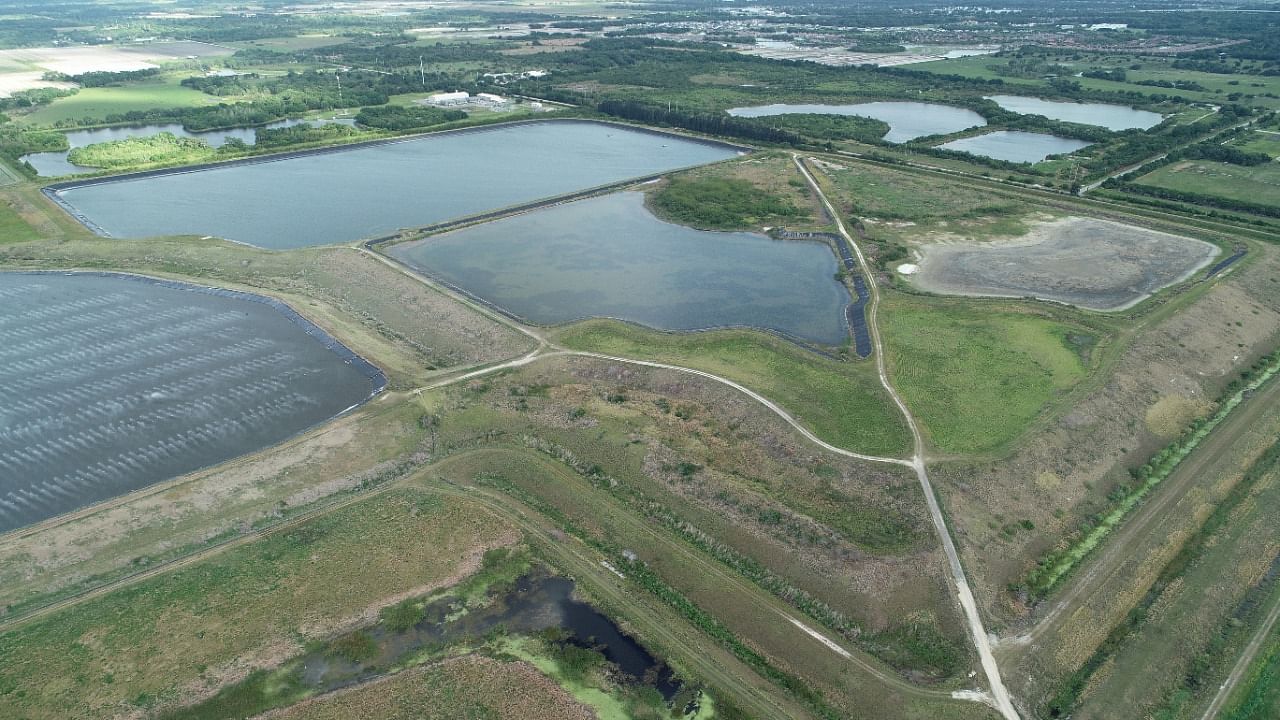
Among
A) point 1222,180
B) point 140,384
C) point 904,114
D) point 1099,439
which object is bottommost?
point 1099,439

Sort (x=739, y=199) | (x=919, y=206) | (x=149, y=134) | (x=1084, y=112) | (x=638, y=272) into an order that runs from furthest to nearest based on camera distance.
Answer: (x=1084, y=112)
(x=149, y=134)
(x=739, y=199)
(x=919, y=206)
(x=638, y=272)

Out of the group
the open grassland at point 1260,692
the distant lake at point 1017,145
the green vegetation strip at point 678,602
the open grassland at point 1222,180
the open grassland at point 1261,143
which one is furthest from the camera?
the distant lake at point 1017,145

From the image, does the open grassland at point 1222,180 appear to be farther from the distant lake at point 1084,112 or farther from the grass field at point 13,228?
the grass field at point 13,228

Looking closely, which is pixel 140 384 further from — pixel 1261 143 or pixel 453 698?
pixel 1261 143

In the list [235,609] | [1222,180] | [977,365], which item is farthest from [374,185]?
[1222,180]

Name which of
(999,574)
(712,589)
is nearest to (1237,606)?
(999,574)

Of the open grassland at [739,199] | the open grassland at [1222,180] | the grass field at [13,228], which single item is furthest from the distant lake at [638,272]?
the open grassland at [1222,180]

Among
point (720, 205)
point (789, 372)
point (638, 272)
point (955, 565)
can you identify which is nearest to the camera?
point (955, 565)
